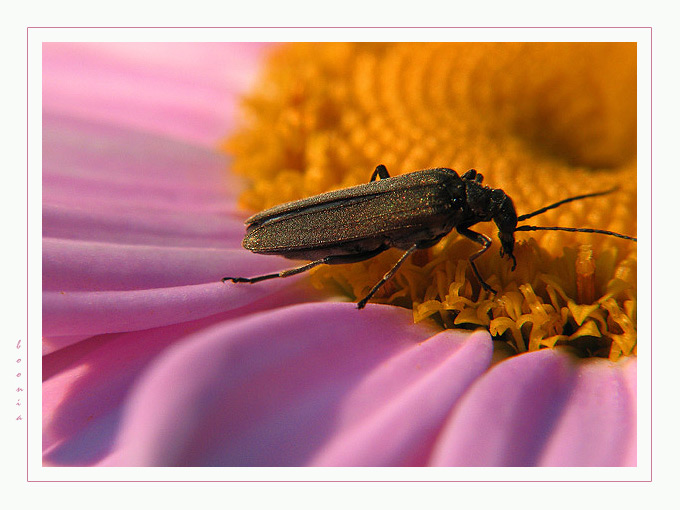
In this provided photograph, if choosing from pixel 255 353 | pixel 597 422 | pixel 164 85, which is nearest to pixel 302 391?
pixel 255 353

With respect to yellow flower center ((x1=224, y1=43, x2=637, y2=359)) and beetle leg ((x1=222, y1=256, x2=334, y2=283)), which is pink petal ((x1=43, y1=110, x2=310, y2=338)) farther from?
yellow flower center ((x1=224, y1=43, x2=637, y2=359))

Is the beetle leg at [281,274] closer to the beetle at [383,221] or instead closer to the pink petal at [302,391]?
the beetle at [383,221]

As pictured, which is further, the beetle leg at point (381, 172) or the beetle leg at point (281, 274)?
the beetle leg at point (381, 172)

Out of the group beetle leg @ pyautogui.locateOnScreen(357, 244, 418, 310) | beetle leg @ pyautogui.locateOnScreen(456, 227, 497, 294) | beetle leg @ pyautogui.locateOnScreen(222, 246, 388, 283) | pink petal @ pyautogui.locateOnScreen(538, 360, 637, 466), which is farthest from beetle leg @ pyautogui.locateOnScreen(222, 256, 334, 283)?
pink petal @ pyautogui.locateOnScreen(538, 360, 637, 466)

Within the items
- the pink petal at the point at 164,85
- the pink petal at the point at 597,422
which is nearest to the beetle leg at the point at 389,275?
the pink petal at the point at 597,422
